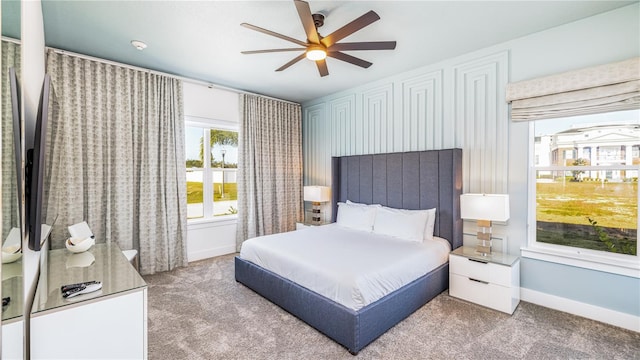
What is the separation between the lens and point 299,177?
550 centimetres

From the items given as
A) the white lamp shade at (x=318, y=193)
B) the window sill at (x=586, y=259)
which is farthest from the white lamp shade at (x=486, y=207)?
the white lamp shade at (x=318, y=193)

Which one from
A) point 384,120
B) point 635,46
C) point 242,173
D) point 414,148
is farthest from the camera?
point 242,173

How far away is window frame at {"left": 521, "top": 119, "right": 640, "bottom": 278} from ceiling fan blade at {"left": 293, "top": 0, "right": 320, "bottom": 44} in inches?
93.8

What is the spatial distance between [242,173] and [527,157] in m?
3.84

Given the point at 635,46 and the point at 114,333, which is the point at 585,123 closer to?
the point at 635,46

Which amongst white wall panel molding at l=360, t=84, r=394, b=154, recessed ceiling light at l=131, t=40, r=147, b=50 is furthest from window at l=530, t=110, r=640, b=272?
recessed ceiling light at l=131, t=40, r=147, b=50

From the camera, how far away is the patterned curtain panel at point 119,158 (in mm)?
3102

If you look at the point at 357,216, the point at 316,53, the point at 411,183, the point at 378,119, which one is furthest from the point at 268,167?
the point at 316,53

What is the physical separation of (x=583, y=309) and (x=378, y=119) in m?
3.09

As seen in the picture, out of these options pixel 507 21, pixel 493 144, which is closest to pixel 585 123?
pixel 493 144

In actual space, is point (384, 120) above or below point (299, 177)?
above

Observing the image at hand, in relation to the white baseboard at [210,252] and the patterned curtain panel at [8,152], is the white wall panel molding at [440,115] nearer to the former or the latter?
the white baseboard at [210,252]

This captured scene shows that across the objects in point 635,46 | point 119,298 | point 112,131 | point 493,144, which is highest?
point 635,46

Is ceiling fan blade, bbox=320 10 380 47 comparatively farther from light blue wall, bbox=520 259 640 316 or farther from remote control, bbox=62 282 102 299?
light blue wall, bbox=520 259 640 316
